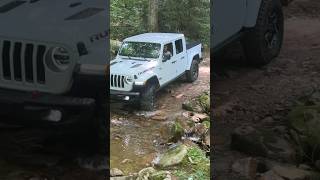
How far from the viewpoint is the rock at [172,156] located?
2.62 metres

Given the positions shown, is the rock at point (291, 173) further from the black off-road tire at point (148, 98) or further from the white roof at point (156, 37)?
the white roof at point (156, 37)

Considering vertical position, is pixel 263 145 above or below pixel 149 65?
below

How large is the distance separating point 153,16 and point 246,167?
61.1 inches

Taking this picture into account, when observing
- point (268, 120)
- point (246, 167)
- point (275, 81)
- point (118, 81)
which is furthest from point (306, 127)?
point (118, 81)

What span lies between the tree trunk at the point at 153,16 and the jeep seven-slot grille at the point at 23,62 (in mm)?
749

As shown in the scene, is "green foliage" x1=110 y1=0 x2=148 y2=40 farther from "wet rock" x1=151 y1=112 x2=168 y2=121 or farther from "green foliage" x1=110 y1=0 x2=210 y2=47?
"wet rock" x1=151 y1=112 x2=168 y2=121

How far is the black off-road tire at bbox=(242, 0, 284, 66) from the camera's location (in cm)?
473

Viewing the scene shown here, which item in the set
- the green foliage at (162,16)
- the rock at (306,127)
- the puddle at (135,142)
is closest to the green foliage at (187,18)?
the green foliage at (162,16)

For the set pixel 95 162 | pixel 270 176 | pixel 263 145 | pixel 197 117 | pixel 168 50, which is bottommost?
pixel 270 176

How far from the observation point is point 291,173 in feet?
11.6

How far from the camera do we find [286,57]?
16.3 feet

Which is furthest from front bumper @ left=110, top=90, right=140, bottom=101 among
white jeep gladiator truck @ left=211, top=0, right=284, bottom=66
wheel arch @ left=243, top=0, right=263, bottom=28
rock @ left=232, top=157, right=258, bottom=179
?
wheel arch @ left=243, top=0, right=263, bottom=28

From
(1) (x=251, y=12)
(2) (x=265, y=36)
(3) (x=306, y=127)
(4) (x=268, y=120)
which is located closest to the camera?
(3) (x=306, y=127)

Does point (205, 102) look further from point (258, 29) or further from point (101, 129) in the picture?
point (258, 29)
